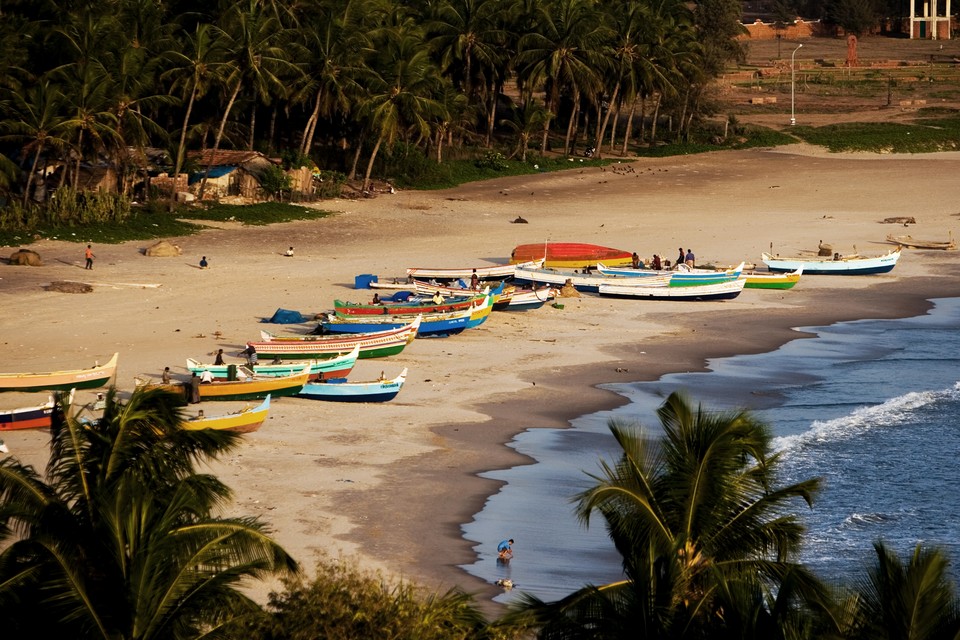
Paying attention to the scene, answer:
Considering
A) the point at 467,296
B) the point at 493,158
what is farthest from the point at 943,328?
the point at 493,158

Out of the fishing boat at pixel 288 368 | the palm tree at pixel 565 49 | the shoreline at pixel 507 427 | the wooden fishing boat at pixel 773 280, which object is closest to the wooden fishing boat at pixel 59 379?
the fishing boat at pixel 288 368

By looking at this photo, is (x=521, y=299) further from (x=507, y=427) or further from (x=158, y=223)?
(x=158, y=223)

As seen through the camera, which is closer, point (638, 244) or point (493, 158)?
point (638, 244)

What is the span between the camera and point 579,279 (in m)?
47.7

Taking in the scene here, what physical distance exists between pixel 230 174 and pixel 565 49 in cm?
2084

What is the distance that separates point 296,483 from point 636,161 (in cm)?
5484

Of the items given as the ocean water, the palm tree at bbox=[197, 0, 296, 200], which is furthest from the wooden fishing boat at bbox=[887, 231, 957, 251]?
the palm tree at bbox=[197, 0, 296, 200]

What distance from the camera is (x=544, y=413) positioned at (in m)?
31.9

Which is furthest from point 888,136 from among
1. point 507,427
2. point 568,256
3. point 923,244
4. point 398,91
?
point 507,427

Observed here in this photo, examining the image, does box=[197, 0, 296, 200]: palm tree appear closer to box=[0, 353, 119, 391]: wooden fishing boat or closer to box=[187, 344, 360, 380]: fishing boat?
box=[187, 344, 360, 380]: fishing boat

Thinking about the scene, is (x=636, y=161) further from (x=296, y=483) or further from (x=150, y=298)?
(x=296, y=483)

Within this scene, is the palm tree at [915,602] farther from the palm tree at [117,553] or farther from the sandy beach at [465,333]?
the sandy beach at [465,333]

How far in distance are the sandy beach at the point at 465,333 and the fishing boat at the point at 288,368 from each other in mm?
850

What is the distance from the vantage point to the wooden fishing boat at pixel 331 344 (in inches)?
1350
